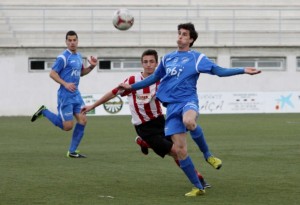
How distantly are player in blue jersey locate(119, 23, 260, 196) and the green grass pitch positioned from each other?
0.54 meters

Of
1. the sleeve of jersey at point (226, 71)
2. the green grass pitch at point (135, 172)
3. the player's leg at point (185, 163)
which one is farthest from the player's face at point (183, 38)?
the green grass pitch at point (135, 172)

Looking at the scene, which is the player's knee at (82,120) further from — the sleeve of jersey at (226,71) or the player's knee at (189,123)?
the player's knee at (189,123)

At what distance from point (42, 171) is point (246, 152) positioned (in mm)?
4834

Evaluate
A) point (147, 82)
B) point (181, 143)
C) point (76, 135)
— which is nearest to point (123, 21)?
point (76, 135)

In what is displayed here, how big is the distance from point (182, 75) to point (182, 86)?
5.2 inches

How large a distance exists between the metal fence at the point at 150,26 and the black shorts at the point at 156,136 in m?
24.9

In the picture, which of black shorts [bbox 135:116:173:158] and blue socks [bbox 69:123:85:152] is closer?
black shorts [bbox 135:116:173:158]

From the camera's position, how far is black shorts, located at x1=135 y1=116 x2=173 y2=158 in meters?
10.4

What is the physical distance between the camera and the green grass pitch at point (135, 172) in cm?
908

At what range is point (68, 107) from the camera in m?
14.9

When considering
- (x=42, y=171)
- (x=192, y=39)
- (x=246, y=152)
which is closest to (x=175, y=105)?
(x=192, y=39)

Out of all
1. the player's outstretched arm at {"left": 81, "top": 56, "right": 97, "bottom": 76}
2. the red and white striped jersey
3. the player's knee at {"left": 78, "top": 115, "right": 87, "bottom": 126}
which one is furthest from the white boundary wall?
the red and white striped jersey

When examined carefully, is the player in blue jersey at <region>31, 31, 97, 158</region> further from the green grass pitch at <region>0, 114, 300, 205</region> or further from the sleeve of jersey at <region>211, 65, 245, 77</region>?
the sleeve of jersey at <region>211, 65, 245, 77</region>

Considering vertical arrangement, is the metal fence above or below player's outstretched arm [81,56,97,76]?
above
